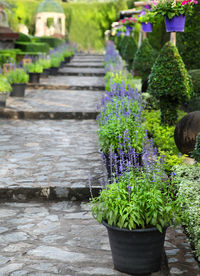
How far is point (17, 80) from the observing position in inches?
463

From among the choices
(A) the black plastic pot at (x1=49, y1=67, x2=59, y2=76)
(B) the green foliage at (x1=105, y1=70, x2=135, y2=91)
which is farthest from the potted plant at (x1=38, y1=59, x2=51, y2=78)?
(B) the green foliage at (x1=105, y1=70, x2=135, y2=91)

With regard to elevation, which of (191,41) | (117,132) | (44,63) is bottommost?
(117,132)

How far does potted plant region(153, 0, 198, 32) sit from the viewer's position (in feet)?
23.9

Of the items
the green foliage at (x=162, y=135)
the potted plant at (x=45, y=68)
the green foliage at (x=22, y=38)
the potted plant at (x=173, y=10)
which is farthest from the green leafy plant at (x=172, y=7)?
the green foliage at (x=22, y=38)

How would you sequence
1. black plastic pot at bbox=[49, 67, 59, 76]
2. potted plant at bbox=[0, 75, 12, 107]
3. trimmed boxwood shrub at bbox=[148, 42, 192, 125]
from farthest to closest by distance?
1. black plastic pot at bbox=[49, 67, 59, 76]
2. potted plant at bbox=[0, 75, 12, 107]
3. trimmed boxwood shrub at bbox=[148, 42, 192, 125]

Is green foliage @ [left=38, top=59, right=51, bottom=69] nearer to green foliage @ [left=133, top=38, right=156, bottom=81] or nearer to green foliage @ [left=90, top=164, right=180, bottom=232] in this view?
green foliage @ [left=133, top=38, right=156, bottom=81]

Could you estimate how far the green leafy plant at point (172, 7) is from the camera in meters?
7.27

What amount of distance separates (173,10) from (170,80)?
1.33 m

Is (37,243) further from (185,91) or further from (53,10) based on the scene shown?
(53,10)

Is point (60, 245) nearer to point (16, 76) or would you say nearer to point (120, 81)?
point (120, 81)

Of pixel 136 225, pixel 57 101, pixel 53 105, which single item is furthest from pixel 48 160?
pixel 57 101

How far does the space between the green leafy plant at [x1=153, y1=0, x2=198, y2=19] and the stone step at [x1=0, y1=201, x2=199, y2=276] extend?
4168mm

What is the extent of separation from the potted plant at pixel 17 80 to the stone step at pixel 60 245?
7217mm

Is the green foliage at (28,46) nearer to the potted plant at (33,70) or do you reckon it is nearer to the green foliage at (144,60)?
the potted plant at (33,70)
